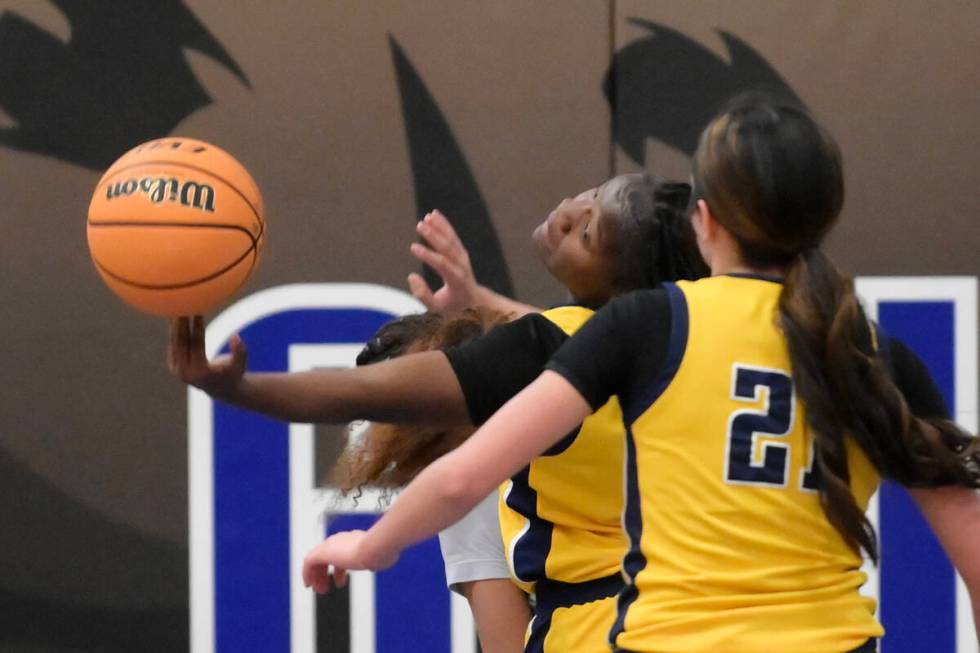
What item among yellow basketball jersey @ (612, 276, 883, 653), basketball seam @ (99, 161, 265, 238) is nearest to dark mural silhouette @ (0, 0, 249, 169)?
basketball seam @ (99, 161, 265, 238)

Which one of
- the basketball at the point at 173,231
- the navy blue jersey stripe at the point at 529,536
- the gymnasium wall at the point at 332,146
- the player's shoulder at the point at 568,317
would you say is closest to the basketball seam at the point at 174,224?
the basketball at the point at 173,231

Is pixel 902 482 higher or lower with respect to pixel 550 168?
lower

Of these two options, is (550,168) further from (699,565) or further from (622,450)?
(699,565)

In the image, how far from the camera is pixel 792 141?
186 centimetres

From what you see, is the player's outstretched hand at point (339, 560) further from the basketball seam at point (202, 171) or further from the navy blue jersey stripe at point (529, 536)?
the basketball seam at point (202, 171)

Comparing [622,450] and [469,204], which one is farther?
[469,204]

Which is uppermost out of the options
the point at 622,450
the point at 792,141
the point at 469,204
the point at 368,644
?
the point at 469,204

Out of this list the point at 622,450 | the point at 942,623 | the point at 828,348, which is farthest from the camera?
the point at 942,623

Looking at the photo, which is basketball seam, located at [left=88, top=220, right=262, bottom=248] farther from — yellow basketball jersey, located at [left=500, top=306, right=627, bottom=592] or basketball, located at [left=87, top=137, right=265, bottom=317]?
yellow basketball jersey, located at [left=500, top=306, right=627, bottom=592]

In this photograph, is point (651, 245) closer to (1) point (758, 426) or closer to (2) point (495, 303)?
(2) point (495, 303)

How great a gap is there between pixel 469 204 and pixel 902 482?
7.28 ft

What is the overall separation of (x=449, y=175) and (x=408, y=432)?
4.71 ft

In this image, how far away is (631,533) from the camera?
189cm

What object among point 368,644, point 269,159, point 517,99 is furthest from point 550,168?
point 368,644
